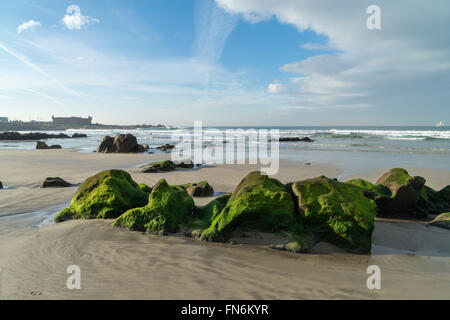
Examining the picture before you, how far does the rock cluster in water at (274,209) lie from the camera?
4422 mm

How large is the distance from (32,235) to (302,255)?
4.96 m

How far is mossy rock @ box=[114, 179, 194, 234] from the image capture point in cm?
511

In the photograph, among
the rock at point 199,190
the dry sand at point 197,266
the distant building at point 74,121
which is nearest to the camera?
the dry sand at point 197,266

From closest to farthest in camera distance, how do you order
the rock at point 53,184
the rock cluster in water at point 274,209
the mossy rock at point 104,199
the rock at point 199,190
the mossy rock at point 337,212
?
the mossy rock at point 337,212
the rock cluster in water at point 274,209
the mossy rock at point 104,199
the rock at point 199,190
the rock at point 53,184

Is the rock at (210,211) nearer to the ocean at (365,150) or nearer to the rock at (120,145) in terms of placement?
the ocean at (365,150)

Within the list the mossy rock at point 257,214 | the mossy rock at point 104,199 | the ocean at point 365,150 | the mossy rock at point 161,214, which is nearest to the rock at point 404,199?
the mossy rock at point 257,214

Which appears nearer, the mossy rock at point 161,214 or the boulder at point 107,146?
the mossy rock at point 161,214

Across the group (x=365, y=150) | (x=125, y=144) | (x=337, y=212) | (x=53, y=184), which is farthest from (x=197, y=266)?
(x=365, y=150)

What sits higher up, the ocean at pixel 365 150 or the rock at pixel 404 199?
the ocean at pixel 365 150

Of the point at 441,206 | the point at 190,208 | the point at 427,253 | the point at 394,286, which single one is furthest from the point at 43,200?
the point at 441,206

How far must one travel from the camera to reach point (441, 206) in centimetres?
664

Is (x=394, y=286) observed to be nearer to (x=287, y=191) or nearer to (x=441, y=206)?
(x=287, y=191)

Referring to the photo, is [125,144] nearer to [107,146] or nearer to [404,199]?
[107,146]
